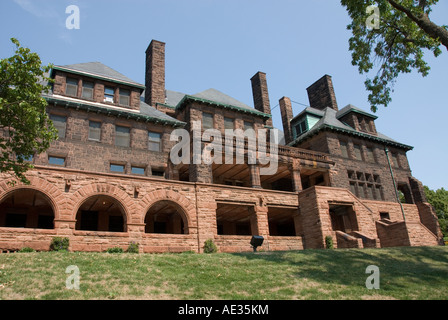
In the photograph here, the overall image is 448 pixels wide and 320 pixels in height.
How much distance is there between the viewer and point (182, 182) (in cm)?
2273

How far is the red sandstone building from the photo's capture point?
20.1m

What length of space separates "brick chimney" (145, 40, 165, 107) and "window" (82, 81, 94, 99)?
5740 millimetres

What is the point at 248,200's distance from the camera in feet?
82.5

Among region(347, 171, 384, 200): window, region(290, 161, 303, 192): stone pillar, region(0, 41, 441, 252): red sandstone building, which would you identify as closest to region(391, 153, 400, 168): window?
region(0, 41, 441, 252): red sandstone building

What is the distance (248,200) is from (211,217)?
3.51 meters

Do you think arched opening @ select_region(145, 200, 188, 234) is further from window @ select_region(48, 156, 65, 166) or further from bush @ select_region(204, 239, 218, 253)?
window @ select_region(48, 156, 65, 166)

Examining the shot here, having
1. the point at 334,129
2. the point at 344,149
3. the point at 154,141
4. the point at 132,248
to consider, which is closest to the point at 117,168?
the point at 154,141

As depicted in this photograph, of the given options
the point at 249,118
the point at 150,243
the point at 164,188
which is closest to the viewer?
the point at 150,243

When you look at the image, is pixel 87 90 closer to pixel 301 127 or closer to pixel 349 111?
pixel 301 127

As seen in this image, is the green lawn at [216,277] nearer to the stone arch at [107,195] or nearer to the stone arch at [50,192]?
the stone arch at [50,192]

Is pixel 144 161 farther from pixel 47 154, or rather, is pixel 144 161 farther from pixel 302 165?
pixel 302 165

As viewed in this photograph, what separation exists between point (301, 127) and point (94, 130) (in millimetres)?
21119
